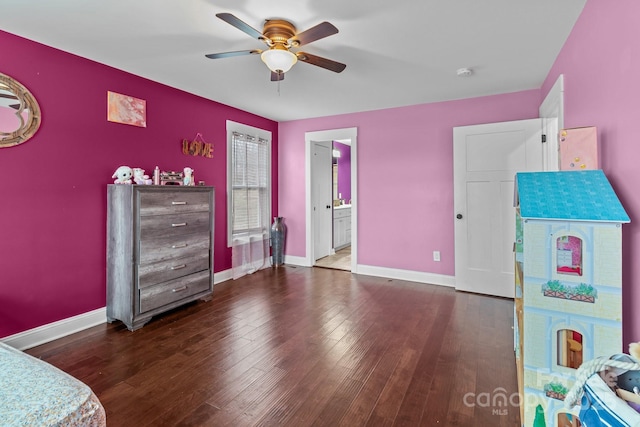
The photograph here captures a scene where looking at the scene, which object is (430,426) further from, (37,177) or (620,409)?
(37,177)

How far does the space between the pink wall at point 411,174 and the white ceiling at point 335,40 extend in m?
0.32

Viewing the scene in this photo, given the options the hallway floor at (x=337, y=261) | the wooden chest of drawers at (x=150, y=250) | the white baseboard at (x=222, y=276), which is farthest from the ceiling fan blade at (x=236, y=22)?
the hallway floor at (x=337, y=261)

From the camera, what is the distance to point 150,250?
9.64 feet

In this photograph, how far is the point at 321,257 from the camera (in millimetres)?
5785

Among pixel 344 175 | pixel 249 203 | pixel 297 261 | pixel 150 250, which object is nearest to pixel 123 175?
pixel 150 250

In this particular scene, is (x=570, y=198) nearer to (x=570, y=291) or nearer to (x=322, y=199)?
(x=570, y=291)

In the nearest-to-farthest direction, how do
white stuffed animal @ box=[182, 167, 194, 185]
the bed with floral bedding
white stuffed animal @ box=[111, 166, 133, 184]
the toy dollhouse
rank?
the bed with floral bedding → the toy dollhouse → white stuffed animal @ box=[111, 166, 133, 184] → white stuffed animal @ box=[182, 167, 194, 185]

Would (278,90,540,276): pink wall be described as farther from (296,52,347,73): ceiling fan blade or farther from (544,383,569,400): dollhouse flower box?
(544,383,569,400): dollhouse flower box

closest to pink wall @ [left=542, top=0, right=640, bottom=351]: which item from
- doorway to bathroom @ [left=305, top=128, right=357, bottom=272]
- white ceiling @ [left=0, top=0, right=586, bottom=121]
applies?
white ceiling @ [left=0, top=0, right=586, bottom=121]

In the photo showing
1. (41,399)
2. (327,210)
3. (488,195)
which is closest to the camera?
(41,399)

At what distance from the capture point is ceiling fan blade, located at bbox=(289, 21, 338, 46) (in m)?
1.86

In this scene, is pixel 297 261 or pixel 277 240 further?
pixel 297 261

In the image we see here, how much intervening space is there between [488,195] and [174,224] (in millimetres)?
3471

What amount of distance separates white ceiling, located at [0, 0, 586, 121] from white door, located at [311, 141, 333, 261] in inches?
70.9
